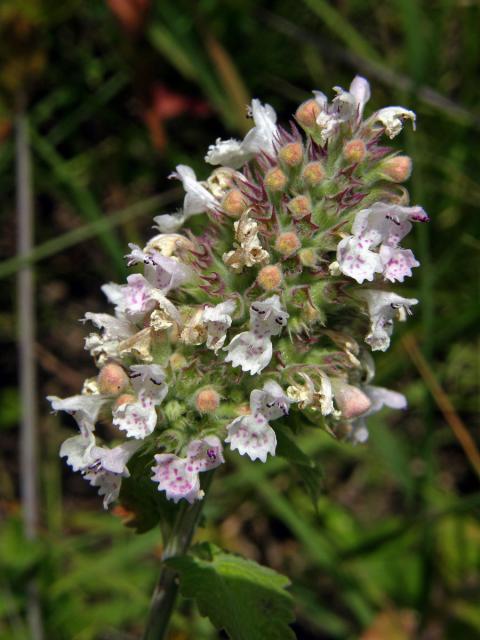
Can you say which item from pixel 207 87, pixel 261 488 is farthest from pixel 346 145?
pixel 207 87

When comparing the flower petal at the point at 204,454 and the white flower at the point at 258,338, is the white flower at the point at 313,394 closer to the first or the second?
the white flower at the point at 258,338

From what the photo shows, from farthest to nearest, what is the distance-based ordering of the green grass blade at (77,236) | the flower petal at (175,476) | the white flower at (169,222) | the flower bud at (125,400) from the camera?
the green grass blade at (77,236) → the white flower at (169,222) → the flower bud at (125,400) → the flower petal at (175,476)

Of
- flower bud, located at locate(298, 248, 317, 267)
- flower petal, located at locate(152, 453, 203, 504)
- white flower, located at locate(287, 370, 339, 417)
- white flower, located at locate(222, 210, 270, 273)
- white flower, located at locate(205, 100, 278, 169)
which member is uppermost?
white flower, located at locate(205, 100, 278, 169)

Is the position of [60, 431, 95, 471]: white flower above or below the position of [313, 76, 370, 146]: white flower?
below

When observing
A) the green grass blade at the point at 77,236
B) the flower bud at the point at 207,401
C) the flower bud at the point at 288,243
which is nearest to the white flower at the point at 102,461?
the flower bud at the point at 207,401

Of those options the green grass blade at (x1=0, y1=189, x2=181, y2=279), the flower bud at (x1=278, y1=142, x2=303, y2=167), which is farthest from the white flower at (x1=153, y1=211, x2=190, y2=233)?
the green grass blade at (x1=0, y1=189, x2=181, y2=279)

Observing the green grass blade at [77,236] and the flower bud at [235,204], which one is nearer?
the flower bud at [235,204]

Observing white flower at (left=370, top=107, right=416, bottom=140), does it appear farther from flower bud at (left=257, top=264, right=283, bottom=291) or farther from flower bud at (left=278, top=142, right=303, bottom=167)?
flower bud at (left=257, top=264, right=283, bottom=291)
